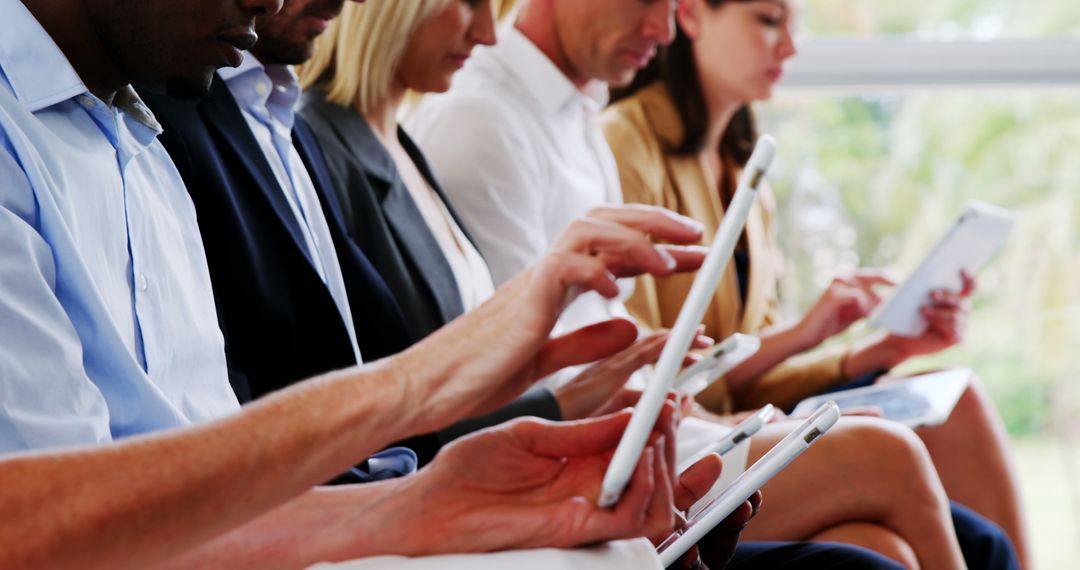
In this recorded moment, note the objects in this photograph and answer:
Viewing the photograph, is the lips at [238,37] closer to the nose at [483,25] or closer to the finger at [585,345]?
the finger at [585,345]

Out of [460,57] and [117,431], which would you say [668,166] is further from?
[117,431]

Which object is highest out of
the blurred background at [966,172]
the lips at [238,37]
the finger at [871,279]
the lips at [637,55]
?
the lips at [238,37]

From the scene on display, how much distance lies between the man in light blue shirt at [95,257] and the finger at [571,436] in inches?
9.7

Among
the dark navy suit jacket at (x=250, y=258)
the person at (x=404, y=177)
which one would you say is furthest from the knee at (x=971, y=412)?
the dark navy suit jacket at (x=250, y=258)

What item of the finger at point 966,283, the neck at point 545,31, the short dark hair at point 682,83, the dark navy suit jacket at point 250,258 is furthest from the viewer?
the short dark hair at point 682,83

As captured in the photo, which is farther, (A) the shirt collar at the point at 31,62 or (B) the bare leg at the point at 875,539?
(B) the bare leg at the point at 875,539

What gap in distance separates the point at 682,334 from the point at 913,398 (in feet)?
4.27

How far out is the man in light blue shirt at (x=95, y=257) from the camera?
779 mm

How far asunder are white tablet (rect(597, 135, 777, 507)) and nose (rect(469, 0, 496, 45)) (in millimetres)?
1099

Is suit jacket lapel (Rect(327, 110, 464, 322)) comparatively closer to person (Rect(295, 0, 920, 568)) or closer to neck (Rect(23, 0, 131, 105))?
person (Rect(295, 0, 920, 568))

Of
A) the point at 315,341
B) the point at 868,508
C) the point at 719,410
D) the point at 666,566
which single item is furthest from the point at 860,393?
the point at 666,566

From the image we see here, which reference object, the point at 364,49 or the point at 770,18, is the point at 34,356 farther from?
the point at 770,18

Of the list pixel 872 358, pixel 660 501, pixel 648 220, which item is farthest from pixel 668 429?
pixel 872 358

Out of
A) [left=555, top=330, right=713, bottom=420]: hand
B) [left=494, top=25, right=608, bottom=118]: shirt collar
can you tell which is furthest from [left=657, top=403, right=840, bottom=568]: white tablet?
[left=494, top=25, right=608, bottom=118]: shirt collar
